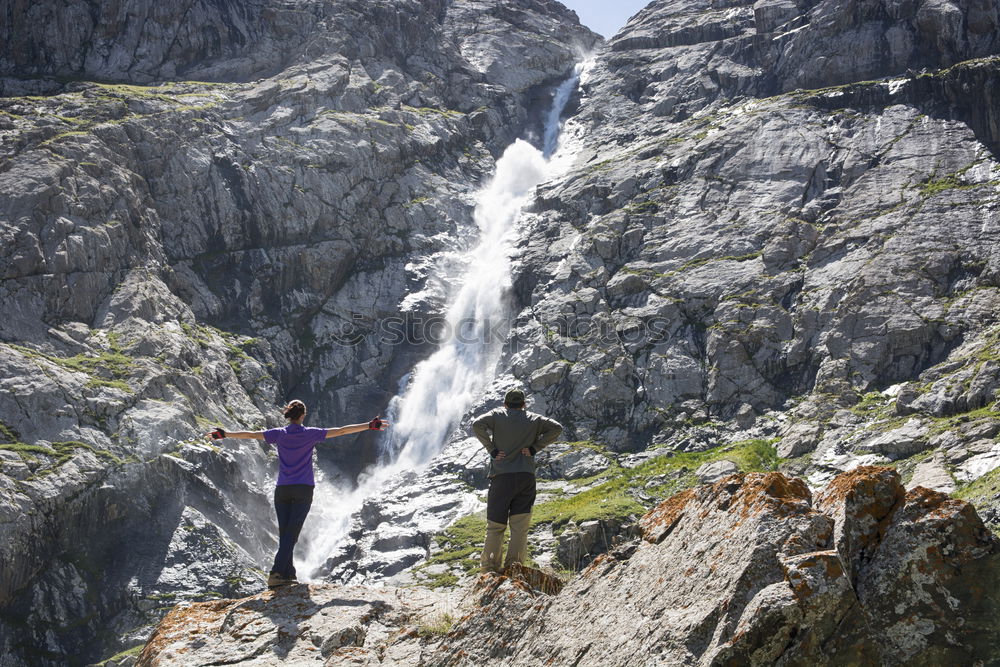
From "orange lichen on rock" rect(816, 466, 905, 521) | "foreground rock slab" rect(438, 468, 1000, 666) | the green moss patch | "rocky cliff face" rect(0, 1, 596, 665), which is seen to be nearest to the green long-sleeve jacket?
"foreground rock slab" rect(438, 468, 1000, 666)

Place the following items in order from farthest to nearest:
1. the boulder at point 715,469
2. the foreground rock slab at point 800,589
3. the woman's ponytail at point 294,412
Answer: the boulder at point 715,469 < the woman's ponytail at point 294,412 < the foreground rock slab at point 800,589

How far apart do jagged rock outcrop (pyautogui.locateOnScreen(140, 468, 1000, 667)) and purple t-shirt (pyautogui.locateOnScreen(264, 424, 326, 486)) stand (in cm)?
457

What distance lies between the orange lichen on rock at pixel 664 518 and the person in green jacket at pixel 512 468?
3388mm

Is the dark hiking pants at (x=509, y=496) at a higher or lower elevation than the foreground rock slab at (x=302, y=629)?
higher

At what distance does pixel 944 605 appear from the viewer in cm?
669

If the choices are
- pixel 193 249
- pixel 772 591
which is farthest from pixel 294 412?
pixel 193 249

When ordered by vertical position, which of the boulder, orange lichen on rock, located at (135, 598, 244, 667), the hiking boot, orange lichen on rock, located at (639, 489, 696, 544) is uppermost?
orange lichen on rock, located at (639, 489, 696, 544)

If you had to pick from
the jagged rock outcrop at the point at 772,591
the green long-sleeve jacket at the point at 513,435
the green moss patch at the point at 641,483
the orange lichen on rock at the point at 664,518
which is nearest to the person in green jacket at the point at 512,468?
the green long-sleeve jacket at the point at 513,435

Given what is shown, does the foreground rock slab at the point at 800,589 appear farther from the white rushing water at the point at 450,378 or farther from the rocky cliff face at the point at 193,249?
the white rushing water at the point at 450,378

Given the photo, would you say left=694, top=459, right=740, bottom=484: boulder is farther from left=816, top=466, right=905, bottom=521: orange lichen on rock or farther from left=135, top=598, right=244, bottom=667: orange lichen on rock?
left=816, top=466, right=905, bottom=521: orange lichen on rock

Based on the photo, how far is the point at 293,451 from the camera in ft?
44.7

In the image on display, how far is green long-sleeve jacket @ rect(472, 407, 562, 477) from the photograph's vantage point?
43.0 feet

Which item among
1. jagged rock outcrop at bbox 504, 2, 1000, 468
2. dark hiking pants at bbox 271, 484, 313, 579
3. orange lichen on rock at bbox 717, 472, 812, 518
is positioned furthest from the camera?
jagged rock outcrop at bbox 504, 2, 1000, 468

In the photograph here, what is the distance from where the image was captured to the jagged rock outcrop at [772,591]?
663cm
